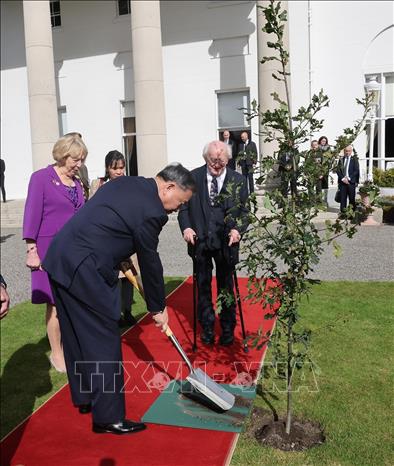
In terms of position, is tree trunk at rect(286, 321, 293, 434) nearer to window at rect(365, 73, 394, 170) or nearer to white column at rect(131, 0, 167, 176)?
white column at rect(131, 0, 167, 176)

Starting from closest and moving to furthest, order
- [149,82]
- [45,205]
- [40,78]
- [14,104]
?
[45,205]
[149,82]
[40,78]
[14,104]

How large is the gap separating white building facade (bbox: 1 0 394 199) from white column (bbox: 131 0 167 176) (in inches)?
1.3

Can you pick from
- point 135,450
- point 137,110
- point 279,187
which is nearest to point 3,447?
point 135,450

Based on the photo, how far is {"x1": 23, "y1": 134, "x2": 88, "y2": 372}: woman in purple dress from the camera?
4.17m

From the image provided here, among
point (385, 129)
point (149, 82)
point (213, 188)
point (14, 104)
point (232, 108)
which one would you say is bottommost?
point (213, 188)

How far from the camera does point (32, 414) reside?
378cm

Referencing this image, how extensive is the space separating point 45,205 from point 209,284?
1.84 metres

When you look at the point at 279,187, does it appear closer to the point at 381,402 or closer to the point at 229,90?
the point at 381,402

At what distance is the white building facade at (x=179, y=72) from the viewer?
14906 mm

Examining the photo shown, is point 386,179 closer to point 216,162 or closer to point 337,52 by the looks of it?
point 337,52

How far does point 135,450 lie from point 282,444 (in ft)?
3.22

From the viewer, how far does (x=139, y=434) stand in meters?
3.42

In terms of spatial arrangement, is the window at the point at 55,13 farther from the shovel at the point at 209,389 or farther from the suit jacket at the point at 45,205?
the shovel at the point at 209,389

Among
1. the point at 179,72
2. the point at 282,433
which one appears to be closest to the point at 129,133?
the point at 179,72
